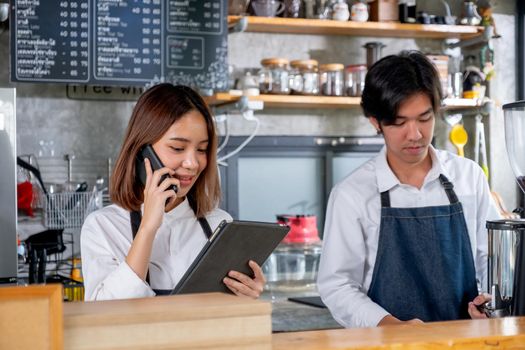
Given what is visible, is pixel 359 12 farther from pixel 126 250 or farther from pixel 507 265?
pixel 507 265

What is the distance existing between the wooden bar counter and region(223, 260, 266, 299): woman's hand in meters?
0.72

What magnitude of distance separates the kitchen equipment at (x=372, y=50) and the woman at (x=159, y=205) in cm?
235

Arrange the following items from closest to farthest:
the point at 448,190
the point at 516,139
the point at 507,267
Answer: the point at 507,267 → the point at 516,139 → the point at 448,190

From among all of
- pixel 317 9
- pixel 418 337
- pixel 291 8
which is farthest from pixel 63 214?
pixel 418 337

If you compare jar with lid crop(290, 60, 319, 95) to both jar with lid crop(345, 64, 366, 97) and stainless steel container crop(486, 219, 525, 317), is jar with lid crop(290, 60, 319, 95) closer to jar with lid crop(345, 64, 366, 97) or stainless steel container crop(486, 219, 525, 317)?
jar with lid crop(345, 64, 366, 97)

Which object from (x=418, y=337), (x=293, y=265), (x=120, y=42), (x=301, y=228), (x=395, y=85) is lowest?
(x=293, y=265)

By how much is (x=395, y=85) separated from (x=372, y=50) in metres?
2.25

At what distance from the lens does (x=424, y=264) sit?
6.88 ft

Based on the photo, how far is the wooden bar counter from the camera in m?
0.89

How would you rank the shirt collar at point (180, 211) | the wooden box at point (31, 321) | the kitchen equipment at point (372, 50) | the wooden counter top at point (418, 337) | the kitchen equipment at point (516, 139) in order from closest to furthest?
1. the wooden box at point (31, 321)
2. the wooden counter top at point (418, 337)
3. the kitchen equipment at point (516, 139)
4. the shirt collar at point (180, 211)
5. the kitchen equipment at point (372, 50)

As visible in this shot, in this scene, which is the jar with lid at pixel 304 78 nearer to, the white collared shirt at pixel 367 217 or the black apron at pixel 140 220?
the white collared shirt at pixel 367 217

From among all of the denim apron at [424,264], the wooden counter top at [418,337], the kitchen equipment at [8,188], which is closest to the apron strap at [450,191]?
the denim apron at [424,264]

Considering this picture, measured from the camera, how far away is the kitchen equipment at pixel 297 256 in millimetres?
3871

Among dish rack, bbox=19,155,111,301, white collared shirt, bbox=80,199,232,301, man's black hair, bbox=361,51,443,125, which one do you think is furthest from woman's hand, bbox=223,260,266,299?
dish rack, bbox=19,155,111,301
